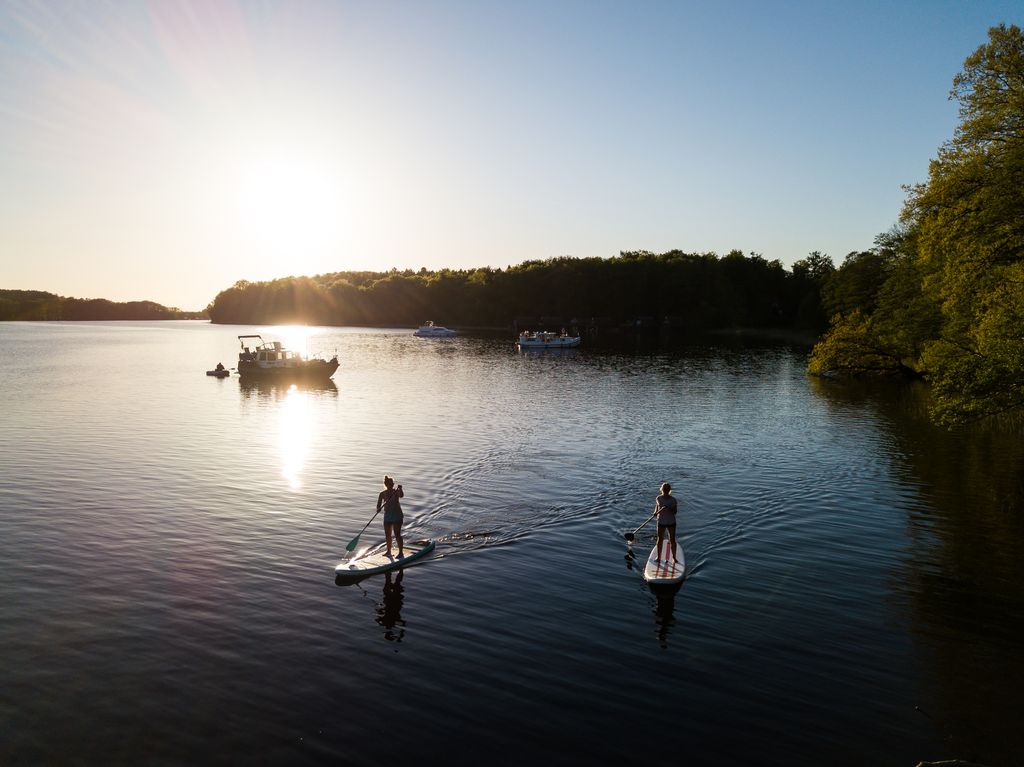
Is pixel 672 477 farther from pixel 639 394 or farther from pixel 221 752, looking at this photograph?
pixel 639 394

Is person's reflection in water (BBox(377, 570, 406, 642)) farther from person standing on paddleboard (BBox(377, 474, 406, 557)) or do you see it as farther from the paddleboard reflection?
the paddleboard reflection

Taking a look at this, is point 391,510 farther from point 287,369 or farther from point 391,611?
point 287,369

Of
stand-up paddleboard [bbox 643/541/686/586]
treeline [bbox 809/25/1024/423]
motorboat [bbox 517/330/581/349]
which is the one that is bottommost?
stand-up paddleboard [bbox 643/541/686/586]

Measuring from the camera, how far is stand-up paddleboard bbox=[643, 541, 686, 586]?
846 inches

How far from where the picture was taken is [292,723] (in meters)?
14.3

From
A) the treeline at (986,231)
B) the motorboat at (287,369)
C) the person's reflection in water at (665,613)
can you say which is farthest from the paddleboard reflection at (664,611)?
the motorboat at (287,369)

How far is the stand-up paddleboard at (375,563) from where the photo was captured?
73.2 feet

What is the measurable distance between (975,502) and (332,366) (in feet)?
233

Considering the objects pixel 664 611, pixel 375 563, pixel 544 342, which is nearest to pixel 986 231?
pixel 664 611

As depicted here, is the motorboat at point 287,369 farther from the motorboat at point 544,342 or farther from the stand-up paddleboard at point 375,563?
the stand-up paddleboard at point 375,563

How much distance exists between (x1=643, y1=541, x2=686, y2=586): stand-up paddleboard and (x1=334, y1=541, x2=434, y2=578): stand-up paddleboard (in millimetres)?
7747

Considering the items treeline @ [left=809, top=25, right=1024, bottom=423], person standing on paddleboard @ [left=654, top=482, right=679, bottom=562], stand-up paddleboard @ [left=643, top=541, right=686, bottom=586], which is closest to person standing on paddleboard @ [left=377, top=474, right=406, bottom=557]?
stand-up paddleboard @ [left=643, top=541, right=686, bottom=586]

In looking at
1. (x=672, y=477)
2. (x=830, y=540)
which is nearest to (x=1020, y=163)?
(x=830, y=540)

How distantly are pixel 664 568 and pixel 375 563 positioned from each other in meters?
9.33
